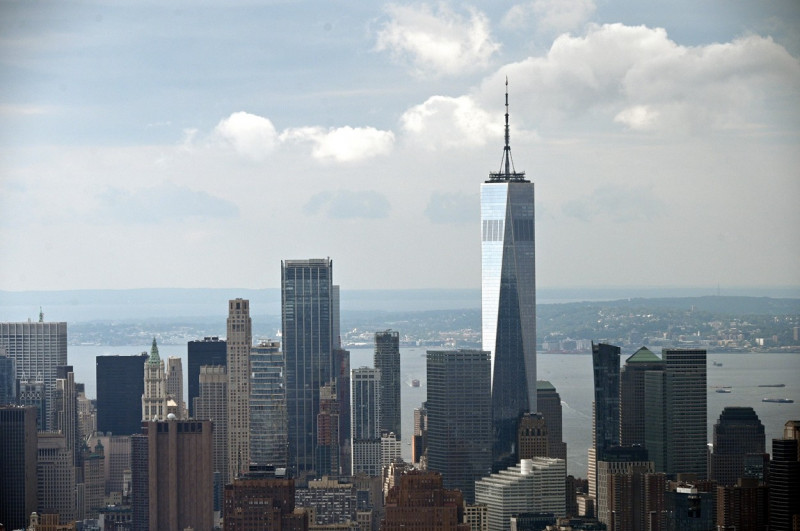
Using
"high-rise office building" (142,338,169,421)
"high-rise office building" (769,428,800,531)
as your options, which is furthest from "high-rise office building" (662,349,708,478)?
"high-rise office building" (142,338,169,421)

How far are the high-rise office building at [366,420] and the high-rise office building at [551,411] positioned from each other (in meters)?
2.50

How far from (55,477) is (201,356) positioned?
4341 millimetres

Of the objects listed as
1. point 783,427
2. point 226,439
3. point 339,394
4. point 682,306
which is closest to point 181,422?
point 226,439

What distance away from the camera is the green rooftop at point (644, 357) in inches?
871

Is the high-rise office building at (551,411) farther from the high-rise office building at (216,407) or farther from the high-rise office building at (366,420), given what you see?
the high-rise office building at (216,407)

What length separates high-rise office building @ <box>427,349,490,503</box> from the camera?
23.8m

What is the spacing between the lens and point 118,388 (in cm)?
2697

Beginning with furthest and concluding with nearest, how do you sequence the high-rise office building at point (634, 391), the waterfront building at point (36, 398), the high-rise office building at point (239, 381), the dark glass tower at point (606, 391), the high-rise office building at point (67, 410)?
the high-rise office building at point (67, 410) → the waterfront building at point (36, 398) → the high-rise office building at point (239, 381) → the dark glass tower at point (606, 391) → the high-rise office building at point (634, 391)

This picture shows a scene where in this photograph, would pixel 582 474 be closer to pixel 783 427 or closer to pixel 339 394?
pixel 783 427

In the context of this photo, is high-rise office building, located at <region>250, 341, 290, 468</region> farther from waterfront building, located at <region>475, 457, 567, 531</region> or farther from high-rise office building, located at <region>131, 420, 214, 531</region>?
waterfront building, located at <region>475, 457, 567, 531</region>

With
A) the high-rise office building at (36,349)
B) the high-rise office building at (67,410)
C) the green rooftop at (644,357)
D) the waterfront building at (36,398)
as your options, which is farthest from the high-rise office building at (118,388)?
the green rooftop at (644,357)

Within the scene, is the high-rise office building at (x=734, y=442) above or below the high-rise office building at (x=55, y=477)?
above

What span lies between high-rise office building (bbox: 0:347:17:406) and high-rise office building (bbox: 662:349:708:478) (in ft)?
32.5

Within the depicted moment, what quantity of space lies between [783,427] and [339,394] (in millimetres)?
10802
